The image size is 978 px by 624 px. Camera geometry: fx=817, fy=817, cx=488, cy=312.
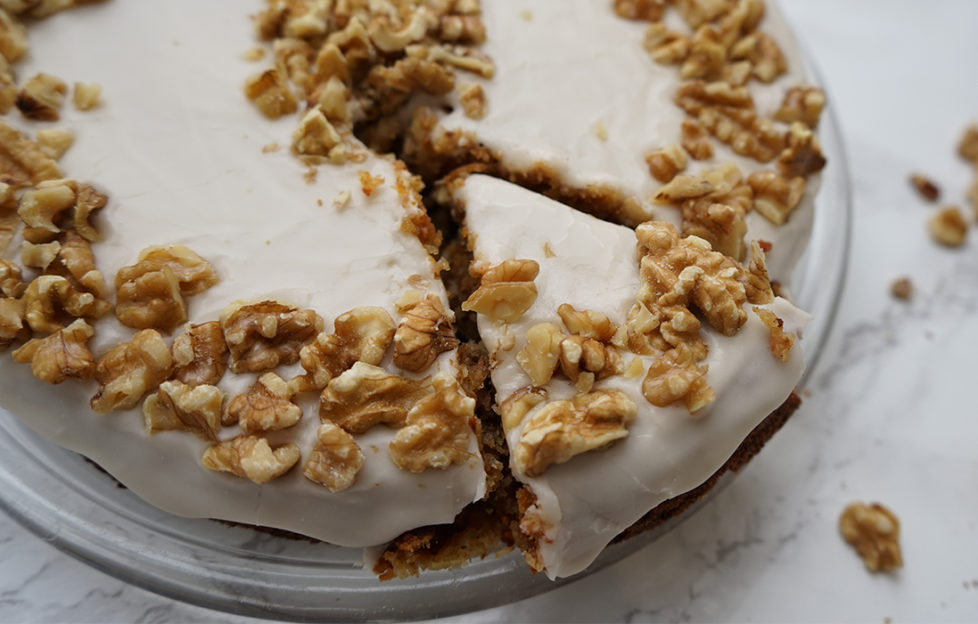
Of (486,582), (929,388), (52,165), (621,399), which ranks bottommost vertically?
(929,388)

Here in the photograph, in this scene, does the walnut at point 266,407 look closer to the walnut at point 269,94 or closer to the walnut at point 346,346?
the walnut at point 346,346

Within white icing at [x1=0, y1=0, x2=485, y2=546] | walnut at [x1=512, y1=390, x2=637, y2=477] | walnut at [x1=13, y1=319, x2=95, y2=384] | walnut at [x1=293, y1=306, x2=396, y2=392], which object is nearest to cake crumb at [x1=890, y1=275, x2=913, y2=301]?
walnut at [x1=512, y1=390, x2=637, y2=477]

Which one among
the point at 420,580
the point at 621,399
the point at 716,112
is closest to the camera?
the point at 621,399

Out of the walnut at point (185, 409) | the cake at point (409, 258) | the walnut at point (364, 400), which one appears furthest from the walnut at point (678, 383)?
the walnut at point (185, 409)

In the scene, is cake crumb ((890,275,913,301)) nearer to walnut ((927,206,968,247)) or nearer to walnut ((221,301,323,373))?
walnut ((927,206,968,247))

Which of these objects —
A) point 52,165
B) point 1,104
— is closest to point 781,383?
point 52,165

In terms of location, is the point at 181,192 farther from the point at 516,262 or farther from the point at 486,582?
the point at 486,582

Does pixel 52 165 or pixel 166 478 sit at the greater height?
pixel 52 165

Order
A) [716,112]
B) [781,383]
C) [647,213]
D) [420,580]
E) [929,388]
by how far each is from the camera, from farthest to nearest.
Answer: [929,388] < [716,112] < [647,213] < [420,580] < [781,383]
